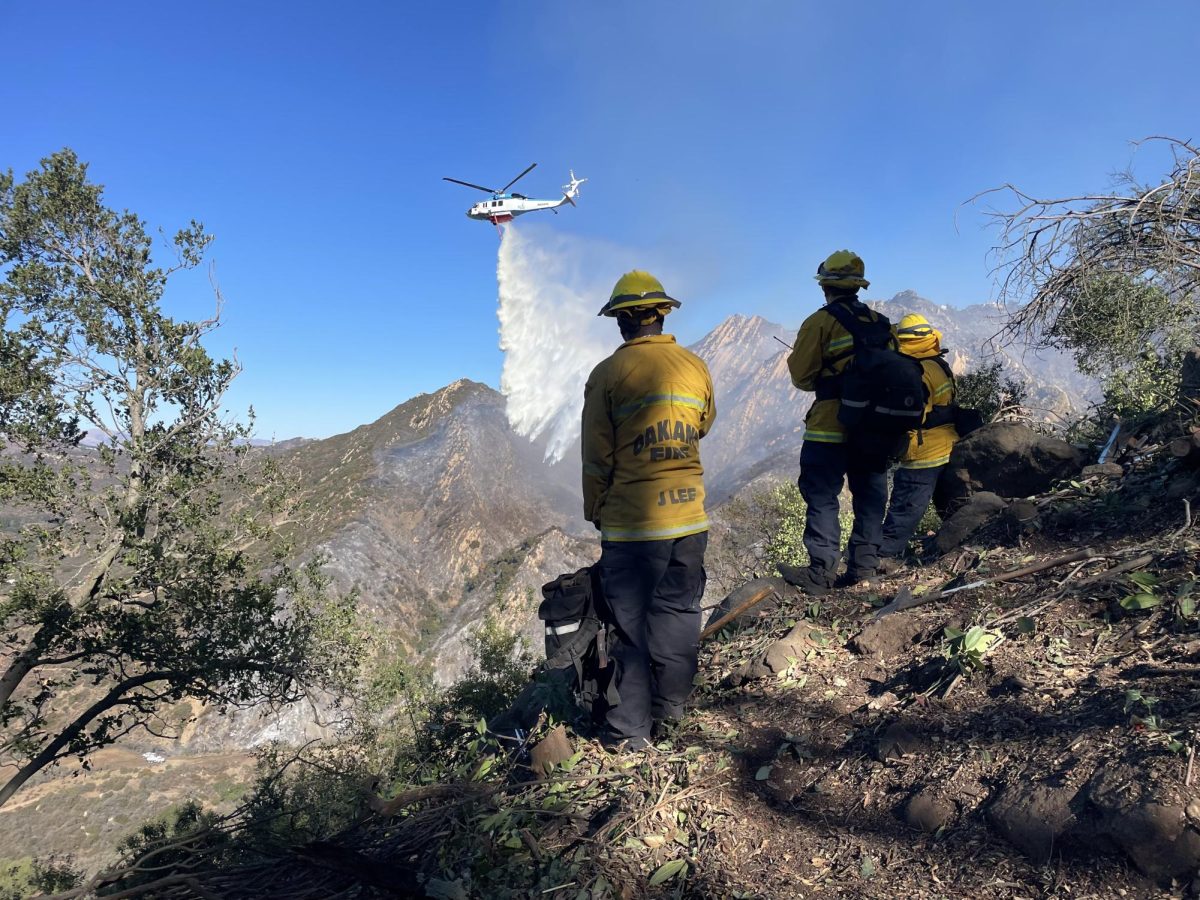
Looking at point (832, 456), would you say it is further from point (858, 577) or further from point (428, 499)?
point (428, 499)

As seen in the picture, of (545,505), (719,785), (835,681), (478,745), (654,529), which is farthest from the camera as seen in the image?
(545,505)

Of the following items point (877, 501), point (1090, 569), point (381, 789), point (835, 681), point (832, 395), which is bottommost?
point (381, 789)

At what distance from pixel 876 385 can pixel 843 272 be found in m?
1.09

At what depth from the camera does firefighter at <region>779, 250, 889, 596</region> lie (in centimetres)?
556

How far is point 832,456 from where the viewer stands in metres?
5.70

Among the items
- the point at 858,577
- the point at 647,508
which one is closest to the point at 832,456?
the point at 858,577

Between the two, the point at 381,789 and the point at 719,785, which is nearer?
the point at 719,785

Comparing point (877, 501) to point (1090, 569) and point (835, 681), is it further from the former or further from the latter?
point (835, 681)

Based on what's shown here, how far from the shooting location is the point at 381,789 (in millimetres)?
3969

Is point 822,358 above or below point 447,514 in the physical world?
below

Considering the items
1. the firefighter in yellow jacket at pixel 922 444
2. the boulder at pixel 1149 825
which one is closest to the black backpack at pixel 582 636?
the boulder at pixel 1149 825

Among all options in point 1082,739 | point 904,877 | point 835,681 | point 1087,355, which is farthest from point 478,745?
point 1087,355

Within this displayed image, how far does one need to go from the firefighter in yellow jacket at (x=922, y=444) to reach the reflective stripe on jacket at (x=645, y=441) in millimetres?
3362

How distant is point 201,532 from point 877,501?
1487cm
